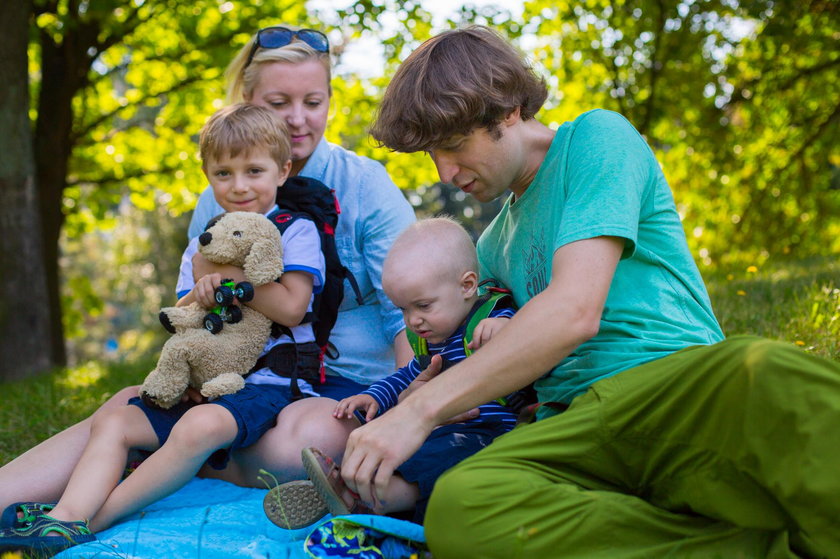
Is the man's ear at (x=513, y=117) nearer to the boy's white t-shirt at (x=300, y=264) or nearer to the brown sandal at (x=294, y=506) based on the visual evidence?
the boy's white t-shirt at (x=300, y=264)

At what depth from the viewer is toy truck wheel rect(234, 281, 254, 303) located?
123 inches

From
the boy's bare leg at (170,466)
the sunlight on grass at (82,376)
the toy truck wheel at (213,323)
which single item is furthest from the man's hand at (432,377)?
the sunlight on grass at (82,376)

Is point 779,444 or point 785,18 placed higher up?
point 785,18

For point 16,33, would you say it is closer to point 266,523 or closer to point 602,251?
point 266,523

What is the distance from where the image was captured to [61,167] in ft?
31.0

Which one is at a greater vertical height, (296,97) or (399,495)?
(296,97)

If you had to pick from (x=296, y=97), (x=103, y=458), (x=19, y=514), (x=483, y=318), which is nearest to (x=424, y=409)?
(x=483, y=318)

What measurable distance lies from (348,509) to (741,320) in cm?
276

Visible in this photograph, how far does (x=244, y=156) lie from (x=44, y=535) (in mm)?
1560

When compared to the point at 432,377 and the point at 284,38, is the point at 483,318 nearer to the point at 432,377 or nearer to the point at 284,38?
the point at 432,377

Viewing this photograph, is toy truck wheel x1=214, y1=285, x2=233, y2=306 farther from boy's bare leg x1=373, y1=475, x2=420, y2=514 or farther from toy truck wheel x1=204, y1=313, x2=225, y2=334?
boy's bare leg x1=373, y1=475, x2=420, y2=514

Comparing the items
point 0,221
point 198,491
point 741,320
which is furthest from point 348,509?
point 0,221

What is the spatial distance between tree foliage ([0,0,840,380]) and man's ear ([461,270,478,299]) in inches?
228

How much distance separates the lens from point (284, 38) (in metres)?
3.81
